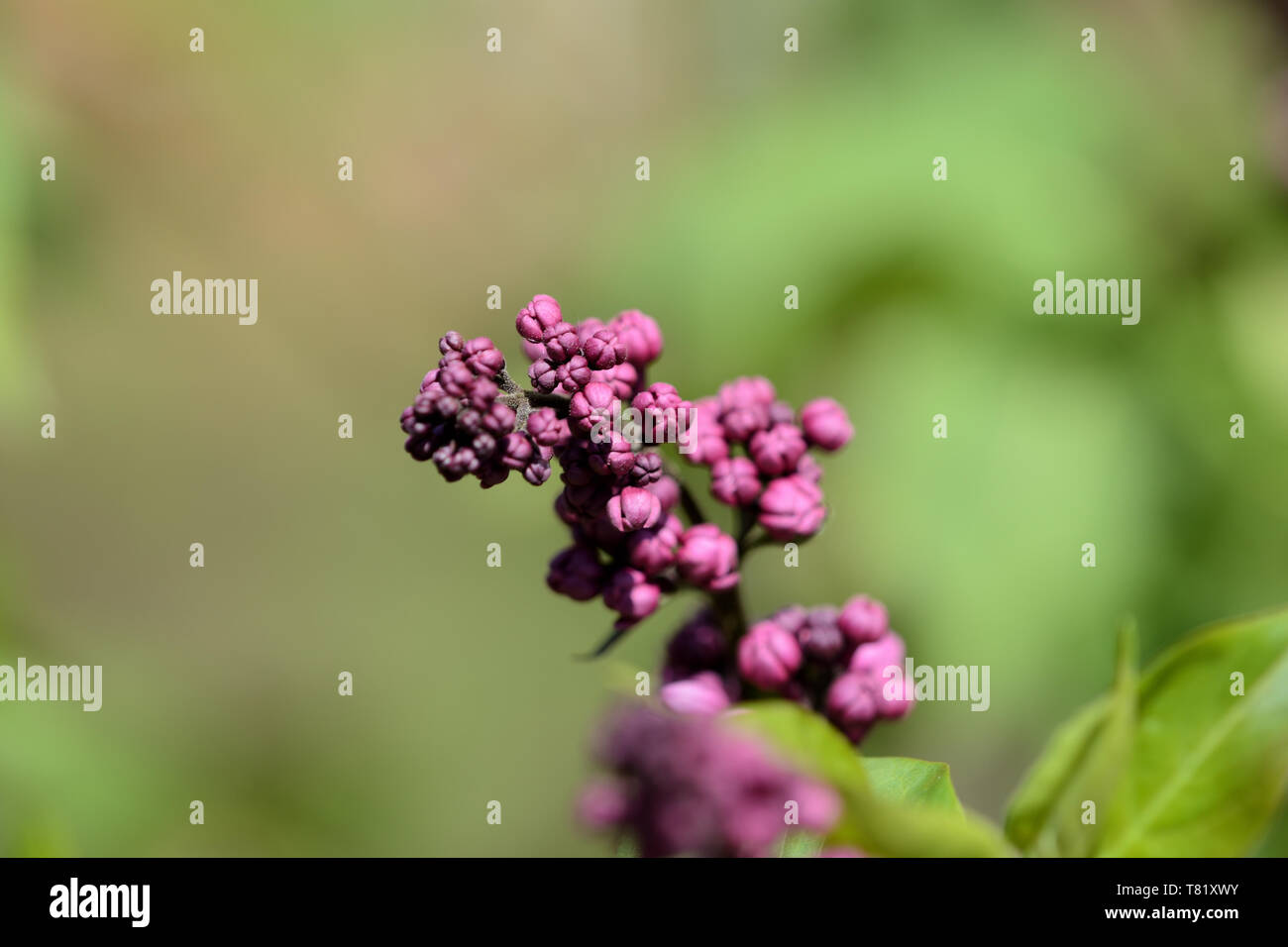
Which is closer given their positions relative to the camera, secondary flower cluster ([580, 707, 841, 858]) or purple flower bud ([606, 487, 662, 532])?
secondary flower cluster ([580, 707, 841, 858])

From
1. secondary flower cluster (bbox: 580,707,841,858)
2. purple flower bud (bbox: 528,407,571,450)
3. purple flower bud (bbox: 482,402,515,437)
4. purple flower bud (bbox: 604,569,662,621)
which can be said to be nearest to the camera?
secondary flower cluster (bbox: 580,707,841,858)

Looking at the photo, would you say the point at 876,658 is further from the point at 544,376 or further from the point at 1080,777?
the point at 544,376

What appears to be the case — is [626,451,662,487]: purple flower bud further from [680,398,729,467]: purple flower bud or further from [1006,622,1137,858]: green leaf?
[1006,622,1137,858]: green leaf

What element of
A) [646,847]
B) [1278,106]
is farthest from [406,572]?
[646,847]

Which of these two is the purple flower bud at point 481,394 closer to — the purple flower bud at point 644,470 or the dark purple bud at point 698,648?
the purple flower bud at point 644,470

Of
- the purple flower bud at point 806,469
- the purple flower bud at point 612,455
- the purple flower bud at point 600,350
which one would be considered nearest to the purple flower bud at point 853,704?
the purple flower bud at point 806,469

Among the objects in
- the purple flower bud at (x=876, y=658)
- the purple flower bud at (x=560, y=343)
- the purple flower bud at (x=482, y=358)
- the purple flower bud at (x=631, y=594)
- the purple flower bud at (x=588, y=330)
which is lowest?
the purple flower bud at (x=876, y=658)

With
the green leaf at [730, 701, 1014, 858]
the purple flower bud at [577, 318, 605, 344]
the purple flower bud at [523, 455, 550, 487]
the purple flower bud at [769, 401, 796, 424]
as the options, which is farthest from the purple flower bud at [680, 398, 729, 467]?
the green leaf at [730, 701, 1014, 858]
